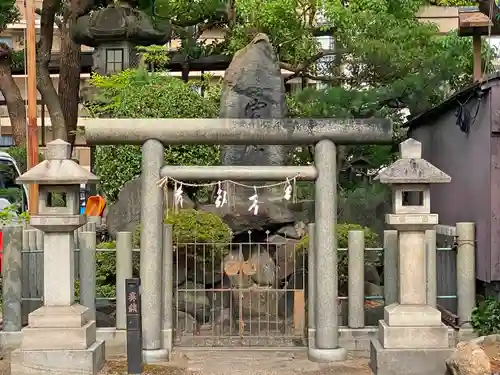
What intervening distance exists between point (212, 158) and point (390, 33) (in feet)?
17.8

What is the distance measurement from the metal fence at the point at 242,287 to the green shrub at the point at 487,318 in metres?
0.18

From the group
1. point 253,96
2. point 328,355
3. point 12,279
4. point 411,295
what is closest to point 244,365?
point 328,355

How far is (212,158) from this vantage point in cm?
1520

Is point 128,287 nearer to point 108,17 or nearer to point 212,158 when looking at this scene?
point 212,158

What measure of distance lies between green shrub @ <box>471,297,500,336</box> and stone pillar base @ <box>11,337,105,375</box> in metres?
5.73

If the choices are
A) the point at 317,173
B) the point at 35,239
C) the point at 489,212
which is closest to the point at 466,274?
the point at 489,212

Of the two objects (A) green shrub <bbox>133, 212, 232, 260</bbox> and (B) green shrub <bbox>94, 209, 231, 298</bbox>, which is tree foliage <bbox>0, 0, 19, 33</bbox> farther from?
(A) green shrub <bbox>133, 212, 232, 260</bbox>

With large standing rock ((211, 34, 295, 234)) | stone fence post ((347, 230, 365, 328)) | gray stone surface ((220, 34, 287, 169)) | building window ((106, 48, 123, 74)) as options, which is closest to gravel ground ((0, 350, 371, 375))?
stone fence post ((347, 230, 365, 328))

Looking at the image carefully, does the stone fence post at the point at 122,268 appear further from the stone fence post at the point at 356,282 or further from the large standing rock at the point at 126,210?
the large standing rock at the point at 126,210

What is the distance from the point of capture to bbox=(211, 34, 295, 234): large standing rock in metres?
13.1

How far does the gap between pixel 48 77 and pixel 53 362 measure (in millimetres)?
15445

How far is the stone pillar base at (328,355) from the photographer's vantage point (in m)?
9.40

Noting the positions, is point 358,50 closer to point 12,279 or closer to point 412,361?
point 412,361

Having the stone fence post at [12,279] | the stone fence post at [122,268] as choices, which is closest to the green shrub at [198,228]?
the stone fence post at [122,268]
